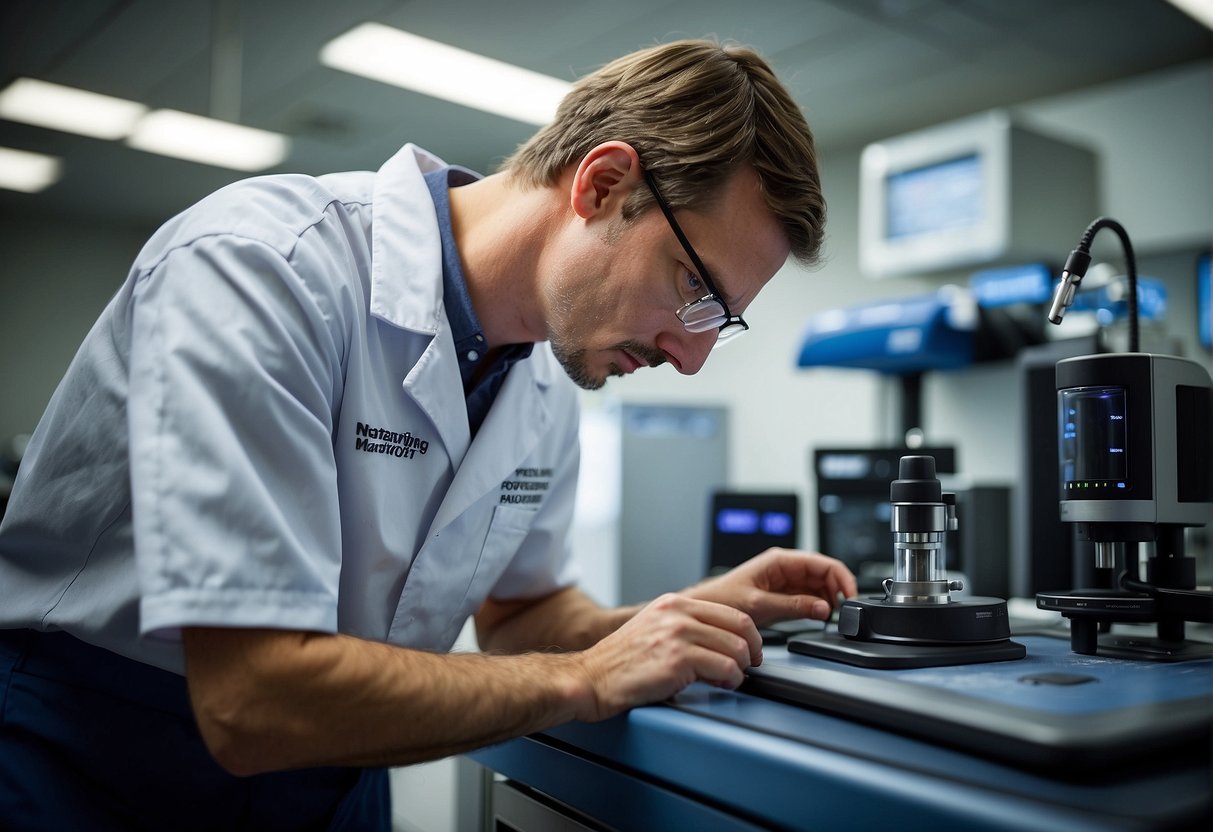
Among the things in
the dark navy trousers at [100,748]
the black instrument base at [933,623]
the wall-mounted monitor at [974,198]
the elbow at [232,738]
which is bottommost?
the dark navy trousers at [100,748]

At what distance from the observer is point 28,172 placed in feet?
15.1

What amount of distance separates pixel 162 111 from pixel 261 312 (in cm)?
380

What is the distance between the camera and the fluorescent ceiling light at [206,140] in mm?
3930

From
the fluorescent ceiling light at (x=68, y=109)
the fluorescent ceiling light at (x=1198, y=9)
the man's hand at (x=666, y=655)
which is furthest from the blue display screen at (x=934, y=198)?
the fluorescent ceiling light at (x=68, y=109)

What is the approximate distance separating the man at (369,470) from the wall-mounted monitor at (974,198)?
7.27ft

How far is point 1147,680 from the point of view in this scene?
69 cm

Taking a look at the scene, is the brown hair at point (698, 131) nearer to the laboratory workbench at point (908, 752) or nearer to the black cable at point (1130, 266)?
the black cable at point (1130, 266)

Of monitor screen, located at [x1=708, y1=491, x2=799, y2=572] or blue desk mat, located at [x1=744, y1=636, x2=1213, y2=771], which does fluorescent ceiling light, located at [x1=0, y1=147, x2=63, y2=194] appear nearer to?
monitor screen, located at [x1=708, y1=491, x2=799, y2=572]

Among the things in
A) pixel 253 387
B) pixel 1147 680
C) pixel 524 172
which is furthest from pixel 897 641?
pixel 524 172

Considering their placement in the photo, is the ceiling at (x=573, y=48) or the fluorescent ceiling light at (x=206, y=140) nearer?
the ceiling at (x=573, y=48)

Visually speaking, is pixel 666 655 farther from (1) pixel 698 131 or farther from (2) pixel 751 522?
(2) pixel 751 522

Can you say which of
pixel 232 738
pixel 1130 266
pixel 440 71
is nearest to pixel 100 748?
pixel 232 738

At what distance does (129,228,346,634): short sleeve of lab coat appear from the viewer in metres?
0.66

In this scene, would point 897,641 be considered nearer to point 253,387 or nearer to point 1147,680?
point 1147,680
